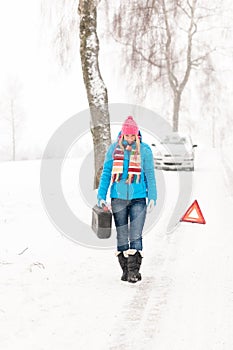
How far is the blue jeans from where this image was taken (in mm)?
4848

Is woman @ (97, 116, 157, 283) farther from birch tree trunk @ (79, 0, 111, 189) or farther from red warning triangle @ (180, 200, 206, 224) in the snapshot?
birch tree trunk @ (79, 0, 111, 189)

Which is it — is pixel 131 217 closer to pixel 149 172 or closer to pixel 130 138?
pixel 149 172

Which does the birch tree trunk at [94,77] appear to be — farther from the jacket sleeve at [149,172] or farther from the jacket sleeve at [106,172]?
the jacket sleeve at [149,172]

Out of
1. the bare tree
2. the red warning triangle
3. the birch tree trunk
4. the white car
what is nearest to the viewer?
the red warning triangle

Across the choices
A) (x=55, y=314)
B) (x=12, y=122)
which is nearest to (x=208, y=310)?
(x=55, y=314)

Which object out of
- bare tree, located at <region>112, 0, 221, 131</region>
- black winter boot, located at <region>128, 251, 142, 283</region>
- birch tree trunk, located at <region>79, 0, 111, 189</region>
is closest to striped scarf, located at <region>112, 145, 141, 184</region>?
black winter boot, located at <region>128, 251, 142, 283</region>

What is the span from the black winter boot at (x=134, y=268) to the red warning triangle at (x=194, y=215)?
3.14m

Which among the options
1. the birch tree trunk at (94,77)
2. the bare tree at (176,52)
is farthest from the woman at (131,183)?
the bare tree at (176,52)

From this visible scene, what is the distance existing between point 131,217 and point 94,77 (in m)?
5.36

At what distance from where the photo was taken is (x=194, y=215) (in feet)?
27.3

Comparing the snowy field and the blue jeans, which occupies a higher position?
the blue jeans

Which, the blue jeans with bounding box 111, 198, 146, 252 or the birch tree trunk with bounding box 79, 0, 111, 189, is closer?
the blue jeans with bounding box 111, 198, 146, 252

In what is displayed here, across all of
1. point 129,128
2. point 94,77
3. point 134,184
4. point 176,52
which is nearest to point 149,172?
point 134,184

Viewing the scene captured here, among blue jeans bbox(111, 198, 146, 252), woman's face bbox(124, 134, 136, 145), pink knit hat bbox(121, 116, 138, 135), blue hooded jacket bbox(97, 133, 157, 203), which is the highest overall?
pink knit hat bbox(121, 116, 138, 135)
